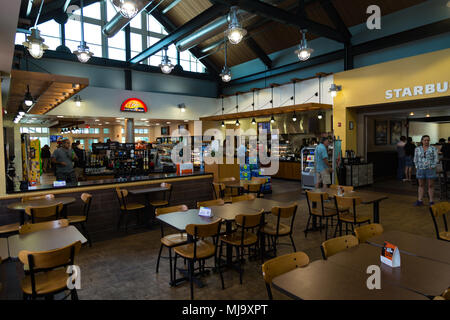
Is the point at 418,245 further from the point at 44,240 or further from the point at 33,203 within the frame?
the point at 33,203

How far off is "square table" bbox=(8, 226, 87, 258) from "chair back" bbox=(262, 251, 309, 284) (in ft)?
5.76

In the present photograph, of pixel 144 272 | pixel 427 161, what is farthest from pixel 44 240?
pixel 427 161

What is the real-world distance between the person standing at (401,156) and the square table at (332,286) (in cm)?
1022

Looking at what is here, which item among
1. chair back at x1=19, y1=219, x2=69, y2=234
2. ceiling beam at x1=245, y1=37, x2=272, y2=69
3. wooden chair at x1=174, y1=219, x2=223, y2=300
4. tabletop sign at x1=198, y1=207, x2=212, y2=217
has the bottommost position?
wooden chair at x1=174, y1=219, x2=223, y2=300

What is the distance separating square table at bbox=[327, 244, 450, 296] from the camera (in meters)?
1.77

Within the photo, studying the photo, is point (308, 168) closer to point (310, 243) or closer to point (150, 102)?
point (310, 243)

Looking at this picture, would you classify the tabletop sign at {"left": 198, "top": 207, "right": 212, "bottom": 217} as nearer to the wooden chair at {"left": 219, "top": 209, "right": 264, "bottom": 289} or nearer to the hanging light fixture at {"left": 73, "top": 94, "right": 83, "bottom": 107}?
the wooden chair at {"left": 219, "top": 209, "right": 264, "bottom": 289}

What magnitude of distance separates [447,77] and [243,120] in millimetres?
8665

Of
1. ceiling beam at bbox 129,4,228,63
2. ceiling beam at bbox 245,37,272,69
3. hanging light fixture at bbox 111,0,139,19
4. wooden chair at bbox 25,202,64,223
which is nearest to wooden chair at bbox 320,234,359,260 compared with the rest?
hanging light fixture at bbox 111,0,139,19

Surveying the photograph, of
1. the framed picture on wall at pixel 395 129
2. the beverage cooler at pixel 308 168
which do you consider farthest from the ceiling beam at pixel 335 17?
the framed picture on wall at pixel 395 129

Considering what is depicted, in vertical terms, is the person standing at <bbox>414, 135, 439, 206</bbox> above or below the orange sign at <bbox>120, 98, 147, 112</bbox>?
below

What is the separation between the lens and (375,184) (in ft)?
32.7

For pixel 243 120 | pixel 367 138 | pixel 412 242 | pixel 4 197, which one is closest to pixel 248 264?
pixel 412 242

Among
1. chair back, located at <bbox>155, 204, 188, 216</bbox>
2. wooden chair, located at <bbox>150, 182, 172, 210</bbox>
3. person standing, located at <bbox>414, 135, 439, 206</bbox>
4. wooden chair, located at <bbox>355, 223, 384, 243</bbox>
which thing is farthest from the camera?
person standing, located at <bbox>414, 135, 439, 206</bbox>
